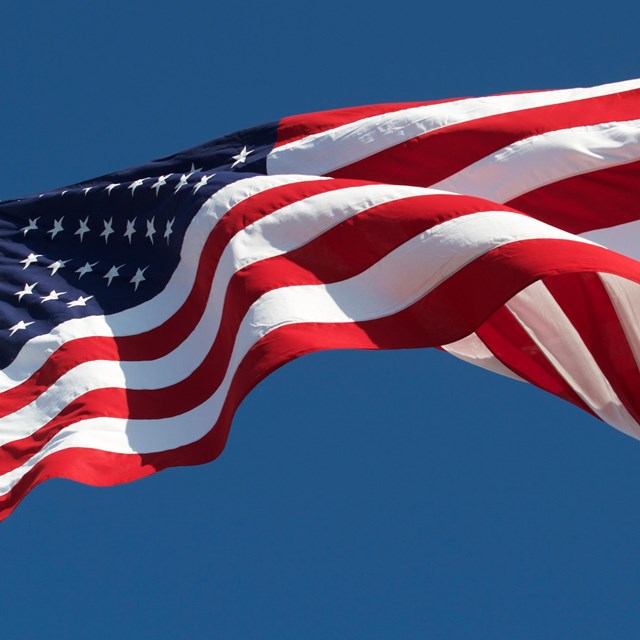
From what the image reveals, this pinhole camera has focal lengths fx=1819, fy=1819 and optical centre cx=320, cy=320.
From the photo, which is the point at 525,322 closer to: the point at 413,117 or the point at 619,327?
the point at 619,327

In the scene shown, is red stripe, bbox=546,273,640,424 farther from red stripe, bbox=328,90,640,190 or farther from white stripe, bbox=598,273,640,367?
red stripe, bbox=328,90,640,190

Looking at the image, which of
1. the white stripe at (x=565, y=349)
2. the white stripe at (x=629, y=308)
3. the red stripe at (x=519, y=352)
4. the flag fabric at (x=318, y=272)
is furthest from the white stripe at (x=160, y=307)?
the white stripe at (x=629, y=308)

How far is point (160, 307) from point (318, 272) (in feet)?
7.31

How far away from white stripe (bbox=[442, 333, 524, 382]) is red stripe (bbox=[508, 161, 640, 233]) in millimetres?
1367

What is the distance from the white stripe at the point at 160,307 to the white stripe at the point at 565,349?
2327 millimetres

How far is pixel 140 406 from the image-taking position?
16.2m

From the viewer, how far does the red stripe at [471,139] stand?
17266mm

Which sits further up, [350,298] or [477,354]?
[350,298]

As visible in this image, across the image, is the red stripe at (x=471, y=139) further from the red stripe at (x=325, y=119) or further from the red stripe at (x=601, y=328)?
the red stripe at (x=601, y=328)

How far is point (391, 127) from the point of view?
1773cm

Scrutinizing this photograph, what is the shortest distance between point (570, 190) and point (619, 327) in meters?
1.68

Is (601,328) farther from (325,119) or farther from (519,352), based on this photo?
(325,119)

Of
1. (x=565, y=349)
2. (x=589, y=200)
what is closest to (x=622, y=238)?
(x=589, y=200)

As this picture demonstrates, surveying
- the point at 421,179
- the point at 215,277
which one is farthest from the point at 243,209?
the point at 421,179
